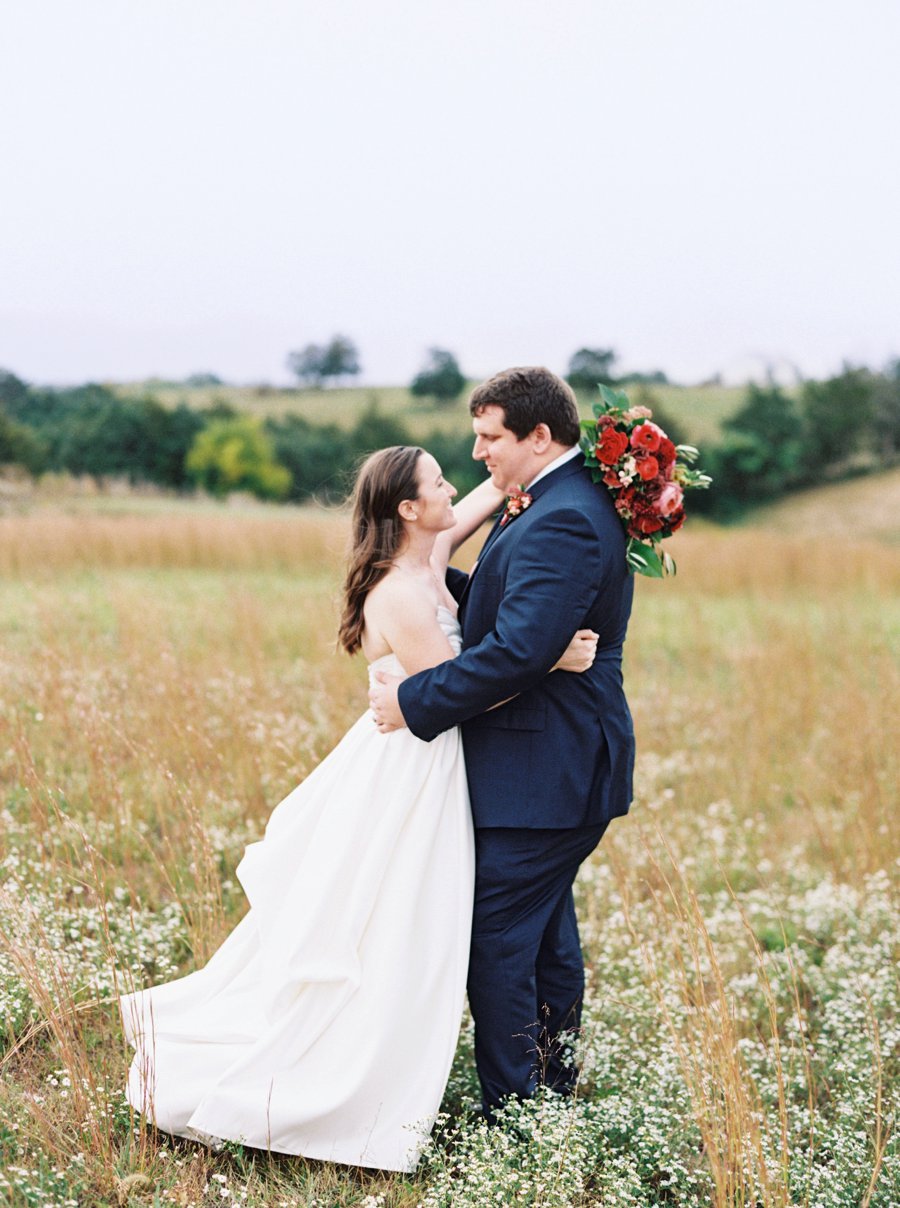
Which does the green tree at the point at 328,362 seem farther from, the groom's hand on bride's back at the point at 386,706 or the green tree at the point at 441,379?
the groom's hand on bride's back at the point at 386,706

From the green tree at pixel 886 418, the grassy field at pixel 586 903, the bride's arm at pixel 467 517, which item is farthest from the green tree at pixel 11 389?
the bride's arm at pixel 467 517

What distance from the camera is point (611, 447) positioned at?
12.2 feet

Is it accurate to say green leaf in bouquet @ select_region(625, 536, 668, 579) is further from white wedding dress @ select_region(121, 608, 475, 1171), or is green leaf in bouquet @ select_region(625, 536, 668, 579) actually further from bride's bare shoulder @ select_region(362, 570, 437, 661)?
white wedding dress @ select_region(121, 608, 475, 1171)

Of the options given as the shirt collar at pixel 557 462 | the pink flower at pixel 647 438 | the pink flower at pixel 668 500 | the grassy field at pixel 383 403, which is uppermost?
the grassy field at pixel 383 403

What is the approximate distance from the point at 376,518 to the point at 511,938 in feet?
5.13

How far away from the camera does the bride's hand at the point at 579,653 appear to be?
366 centimetres

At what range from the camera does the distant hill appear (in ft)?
166

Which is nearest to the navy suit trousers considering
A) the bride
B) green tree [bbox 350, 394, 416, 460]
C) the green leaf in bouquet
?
the bride

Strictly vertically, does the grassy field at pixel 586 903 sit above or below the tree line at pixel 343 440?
below

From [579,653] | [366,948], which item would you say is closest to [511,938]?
[366,948]

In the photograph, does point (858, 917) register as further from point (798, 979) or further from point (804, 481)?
point (804, 481)

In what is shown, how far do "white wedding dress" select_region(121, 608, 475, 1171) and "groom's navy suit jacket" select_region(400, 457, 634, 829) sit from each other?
0.63 feet

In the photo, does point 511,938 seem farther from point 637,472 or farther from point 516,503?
point 637,472

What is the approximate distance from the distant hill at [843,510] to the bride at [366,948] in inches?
1868
